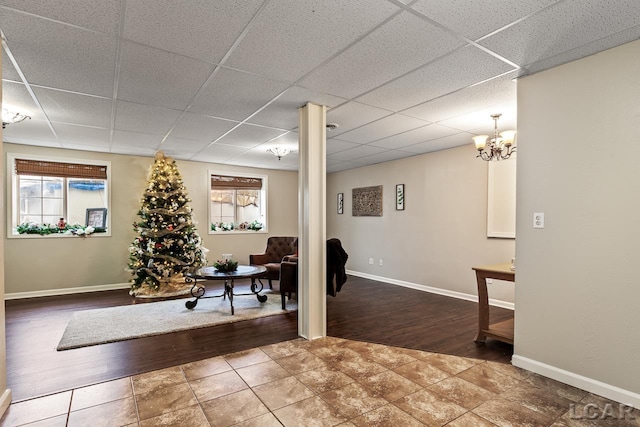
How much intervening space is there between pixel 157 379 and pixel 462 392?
2.28 m

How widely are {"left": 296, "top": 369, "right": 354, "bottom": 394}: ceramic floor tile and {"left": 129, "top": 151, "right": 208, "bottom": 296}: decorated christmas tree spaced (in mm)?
3736

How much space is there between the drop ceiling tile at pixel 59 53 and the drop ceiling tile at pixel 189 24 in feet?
0.99

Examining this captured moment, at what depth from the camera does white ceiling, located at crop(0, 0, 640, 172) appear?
1862 mm

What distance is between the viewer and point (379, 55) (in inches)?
92.7

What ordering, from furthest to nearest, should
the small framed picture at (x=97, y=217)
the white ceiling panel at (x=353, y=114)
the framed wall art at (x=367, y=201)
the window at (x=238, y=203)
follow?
the window at (x=238, y=203) < the framed wall art at (x=367, y=201) < the small framed picture at (x=97, y=217) < the white ceiling panel at (x=353, y=114)

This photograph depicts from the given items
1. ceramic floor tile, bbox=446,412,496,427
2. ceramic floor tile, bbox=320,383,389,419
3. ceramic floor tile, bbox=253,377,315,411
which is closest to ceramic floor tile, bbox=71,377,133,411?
ceramic floor tile, bbox=253,377,315,411

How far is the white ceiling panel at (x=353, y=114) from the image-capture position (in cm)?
342

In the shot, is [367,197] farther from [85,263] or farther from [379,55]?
[85,263]

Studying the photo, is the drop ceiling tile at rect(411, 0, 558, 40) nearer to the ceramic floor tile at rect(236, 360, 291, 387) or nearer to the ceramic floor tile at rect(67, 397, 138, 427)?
the ceramic floor tile at rect(236, 360, 291, 387)

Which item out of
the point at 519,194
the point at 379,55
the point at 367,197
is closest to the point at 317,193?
the point at 379,55

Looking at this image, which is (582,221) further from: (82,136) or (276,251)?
(82,136)

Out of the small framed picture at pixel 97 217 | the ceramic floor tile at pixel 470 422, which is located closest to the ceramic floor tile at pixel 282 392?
the ceramic floor tile at pixel 470 422

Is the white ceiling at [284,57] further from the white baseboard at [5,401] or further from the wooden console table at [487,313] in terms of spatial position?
the white baseboard at [5,401]

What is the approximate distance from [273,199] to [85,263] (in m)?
3.81
